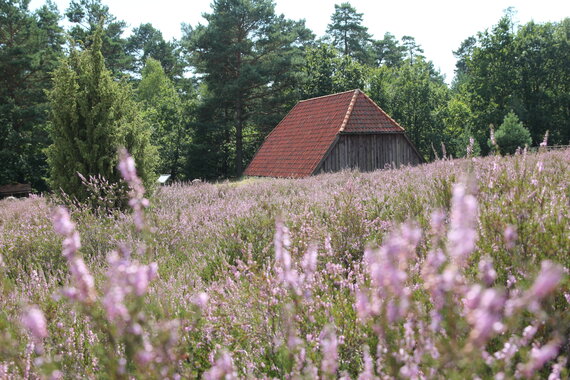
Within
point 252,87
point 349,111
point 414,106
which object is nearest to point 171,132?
point 252,87

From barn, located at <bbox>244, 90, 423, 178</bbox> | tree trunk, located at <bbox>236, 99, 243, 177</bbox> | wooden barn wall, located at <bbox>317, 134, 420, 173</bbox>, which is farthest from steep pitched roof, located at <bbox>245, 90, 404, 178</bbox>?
tree trunk, located at <bbox>236, 99, 243, 177</bbox>

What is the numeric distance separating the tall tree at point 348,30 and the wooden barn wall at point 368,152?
30134 mm

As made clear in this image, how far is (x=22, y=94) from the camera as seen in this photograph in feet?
93.7

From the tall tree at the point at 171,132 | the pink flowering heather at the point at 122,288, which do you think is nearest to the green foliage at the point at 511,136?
the tall tree at the point at 171,132

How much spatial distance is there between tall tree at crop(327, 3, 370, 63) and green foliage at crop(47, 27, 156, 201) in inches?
1715

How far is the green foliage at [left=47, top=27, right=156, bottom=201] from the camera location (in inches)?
388

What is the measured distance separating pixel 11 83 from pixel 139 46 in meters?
29.6

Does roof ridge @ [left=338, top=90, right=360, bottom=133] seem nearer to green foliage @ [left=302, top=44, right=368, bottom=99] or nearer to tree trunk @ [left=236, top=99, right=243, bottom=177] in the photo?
green foliage @ [left=302, top=44, right=368, bottom=99]

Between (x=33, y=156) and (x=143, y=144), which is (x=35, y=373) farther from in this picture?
(x=33, y=156)

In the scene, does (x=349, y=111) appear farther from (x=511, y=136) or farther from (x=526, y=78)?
(x=526, y=78)

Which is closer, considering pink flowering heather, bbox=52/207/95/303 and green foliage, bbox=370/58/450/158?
pink flowering heather, bbox=52/207/95/303

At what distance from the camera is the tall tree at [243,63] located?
3066 centimetres

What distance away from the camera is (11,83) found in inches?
1143

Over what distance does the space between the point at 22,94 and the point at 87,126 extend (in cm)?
2235
